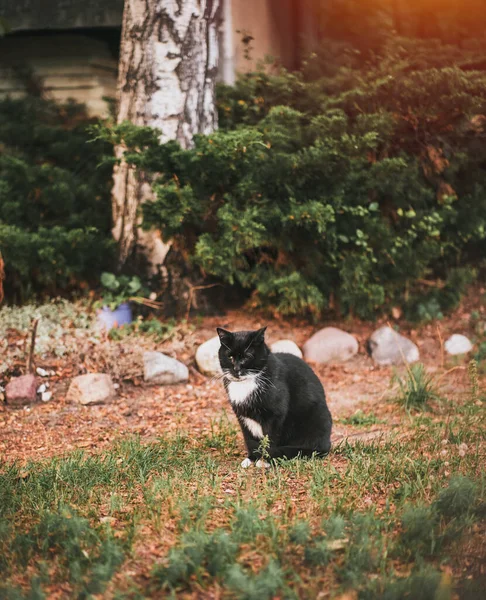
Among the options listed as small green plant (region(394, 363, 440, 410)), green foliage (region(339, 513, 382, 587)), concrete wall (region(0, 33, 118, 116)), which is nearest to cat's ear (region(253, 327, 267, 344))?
green foliage (region(339, 513, 382, 587))

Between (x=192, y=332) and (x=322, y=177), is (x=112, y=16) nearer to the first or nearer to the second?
(x=322, y=177)

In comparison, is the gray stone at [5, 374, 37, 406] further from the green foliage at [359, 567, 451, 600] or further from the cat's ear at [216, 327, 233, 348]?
the green foliage at [359, 567, 451, 600]

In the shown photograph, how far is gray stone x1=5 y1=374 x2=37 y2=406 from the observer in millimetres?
5805

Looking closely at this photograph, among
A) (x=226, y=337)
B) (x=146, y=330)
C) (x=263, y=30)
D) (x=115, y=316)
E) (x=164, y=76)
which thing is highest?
(x=263, y=30)

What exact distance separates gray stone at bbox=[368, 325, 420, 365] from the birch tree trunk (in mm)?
2425

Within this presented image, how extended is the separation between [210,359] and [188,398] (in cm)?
56

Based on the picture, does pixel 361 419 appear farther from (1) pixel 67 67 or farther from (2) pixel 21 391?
(1) pixel 67 67

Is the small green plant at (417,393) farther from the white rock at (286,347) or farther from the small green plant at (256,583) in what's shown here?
the small green plant at (256,583)

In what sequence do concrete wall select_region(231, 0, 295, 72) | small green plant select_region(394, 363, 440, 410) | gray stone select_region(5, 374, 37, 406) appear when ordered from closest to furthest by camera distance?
small green plant select_region(394, 363, 440, 410) < gray stone select_region(5, 374, 37, 406) < concrete wall select_region(231, 0, 295, 72)

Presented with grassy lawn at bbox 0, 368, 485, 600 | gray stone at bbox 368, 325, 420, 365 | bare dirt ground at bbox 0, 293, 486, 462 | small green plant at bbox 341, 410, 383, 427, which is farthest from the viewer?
gray stone at bbox 368, 325, 420, 365

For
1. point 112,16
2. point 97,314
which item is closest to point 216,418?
point 97,314

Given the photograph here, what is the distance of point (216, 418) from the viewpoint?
558cm

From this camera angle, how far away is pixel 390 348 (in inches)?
282

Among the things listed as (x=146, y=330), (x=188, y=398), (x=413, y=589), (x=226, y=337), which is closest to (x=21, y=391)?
(x=188, y=398)
